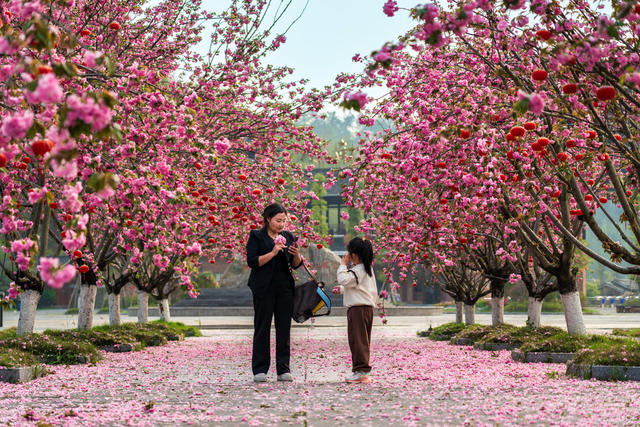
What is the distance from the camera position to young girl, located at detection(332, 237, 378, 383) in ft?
27.4

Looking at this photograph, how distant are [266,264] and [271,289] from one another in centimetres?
33

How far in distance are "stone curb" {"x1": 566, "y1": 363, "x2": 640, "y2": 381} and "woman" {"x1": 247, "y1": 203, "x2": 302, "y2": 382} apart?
379 centimetres

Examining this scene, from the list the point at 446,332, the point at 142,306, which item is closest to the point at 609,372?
the point at 446,332

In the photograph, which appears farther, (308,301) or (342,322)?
(342,322)

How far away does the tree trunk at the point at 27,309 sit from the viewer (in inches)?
432

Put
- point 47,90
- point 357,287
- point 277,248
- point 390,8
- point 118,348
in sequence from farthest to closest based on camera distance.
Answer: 1. point 118,348
2. point 357,287
3. point 277,248
4. point 390,8
5. point 47,90

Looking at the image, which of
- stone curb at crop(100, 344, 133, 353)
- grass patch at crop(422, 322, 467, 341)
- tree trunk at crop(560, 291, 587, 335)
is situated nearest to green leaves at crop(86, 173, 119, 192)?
tree trunk at crop(560, 291, 587, 335)

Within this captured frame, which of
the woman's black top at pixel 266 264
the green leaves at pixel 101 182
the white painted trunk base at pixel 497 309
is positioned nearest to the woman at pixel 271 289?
the woman's black top at pixel 266 264

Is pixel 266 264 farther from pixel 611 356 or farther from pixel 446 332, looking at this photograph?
pixel 446 332

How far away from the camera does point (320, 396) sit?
702 centimetres

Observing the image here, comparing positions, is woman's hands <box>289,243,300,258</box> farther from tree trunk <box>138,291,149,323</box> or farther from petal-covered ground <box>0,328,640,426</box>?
tree trunk <box>138,291,149,323</box>

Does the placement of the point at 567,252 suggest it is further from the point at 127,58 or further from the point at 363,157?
the point at 127,58

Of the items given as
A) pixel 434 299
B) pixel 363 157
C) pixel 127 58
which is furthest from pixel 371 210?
pixel 434 299

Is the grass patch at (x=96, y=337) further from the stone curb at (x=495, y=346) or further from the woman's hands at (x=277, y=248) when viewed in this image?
the stone curb at (x=495, y=346)
